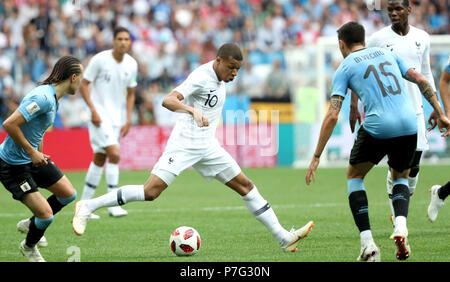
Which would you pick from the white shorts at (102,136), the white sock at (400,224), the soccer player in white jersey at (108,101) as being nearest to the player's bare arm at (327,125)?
the white sock at (400,224)

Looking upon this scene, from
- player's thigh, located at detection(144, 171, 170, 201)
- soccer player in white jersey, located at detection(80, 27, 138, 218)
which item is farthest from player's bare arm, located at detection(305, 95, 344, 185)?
soccer player in white jersey, located at detection(80, 27, 138, 218)

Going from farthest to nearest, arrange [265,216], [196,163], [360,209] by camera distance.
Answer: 1. [196,163]
2. [265,216]
3. [360,209]

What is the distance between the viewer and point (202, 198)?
46.9 ft

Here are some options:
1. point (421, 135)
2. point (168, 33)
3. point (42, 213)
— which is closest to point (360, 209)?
point (421, 135)

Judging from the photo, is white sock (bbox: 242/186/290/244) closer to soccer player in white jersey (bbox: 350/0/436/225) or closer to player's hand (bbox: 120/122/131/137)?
soccer player in white jersey (bbox: 350/0/436/225)

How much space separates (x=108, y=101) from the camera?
12.3 meters

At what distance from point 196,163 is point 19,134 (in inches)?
80.1

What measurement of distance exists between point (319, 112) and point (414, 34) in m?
12.6

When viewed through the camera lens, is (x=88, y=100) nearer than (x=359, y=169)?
No

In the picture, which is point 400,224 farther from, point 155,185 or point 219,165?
point 155,185

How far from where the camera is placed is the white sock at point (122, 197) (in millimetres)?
8023
